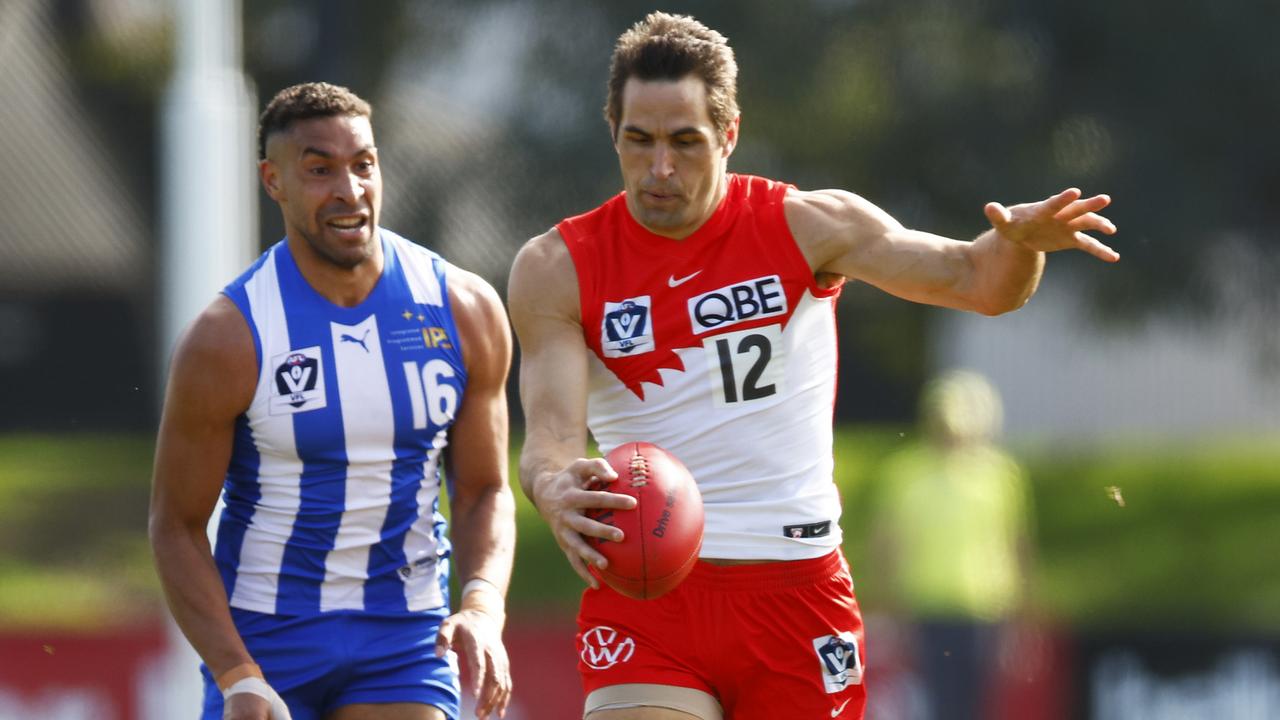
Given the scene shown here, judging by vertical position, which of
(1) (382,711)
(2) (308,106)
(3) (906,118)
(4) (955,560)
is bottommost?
(4) (955,560)

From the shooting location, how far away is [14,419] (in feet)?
45.3

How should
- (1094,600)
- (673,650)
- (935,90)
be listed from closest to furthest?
(673,650)
(1094,600)
(935,90)

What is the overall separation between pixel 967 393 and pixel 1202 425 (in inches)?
194

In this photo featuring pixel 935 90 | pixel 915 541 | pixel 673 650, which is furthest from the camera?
pixel 935 90

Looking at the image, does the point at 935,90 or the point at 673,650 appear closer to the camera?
the point at 673,650

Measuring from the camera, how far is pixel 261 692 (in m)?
4.75

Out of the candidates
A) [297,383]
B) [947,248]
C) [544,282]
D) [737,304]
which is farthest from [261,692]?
[947,248]

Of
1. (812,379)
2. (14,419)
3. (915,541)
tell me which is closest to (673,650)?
(812,379)

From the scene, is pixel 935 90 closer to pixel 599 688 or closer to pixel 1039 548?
pixel 1039 548

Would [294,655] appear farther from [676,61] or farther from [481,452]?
[676,61]

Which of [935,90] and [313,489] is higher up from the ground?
[935,90]

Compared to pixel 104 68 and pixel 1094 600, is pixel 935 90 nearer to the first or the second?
pixel 1094 600

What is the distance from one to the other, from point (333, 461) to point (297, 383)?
243mm

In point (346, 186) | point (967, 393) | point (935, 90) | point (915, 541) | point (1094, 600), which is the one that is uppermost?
point (935, 90)
